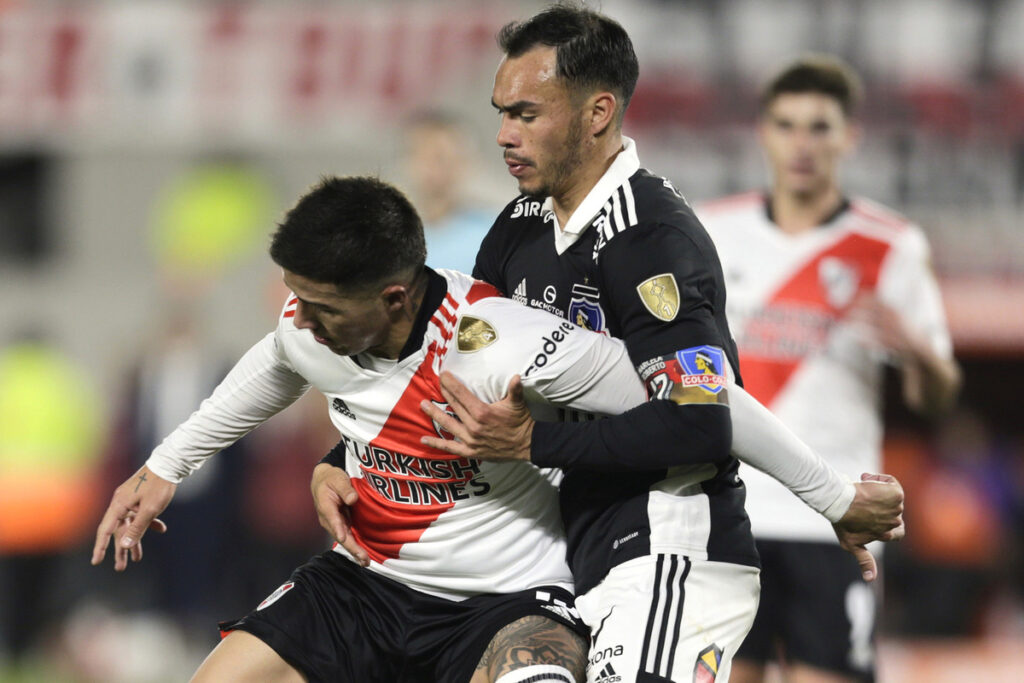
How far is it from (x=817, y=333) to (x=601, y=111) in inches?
69.6

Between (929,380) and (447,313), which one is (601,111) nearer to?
(447,313)

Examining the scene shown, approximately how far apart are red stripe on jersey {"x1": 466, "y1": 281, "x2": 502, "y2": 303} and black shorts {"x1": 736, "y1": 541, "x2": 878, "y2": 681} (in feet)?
5.85

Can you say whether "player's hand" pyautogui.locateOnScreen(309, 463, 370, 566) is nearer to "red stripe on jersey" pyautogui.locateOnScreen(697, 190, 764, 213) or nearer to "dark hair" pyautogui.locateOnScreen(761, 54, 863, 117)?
"red stripe on jersey" pyautogui.locateOnScreen(697, 190, 764, 213)

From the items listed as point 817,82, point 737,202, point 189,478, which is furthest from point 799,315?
point 189,478

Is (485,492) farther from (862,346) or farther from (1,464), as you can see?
(1,464)

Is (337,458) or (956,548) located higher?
(337,458)

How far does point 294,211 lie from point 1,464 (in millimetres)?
7700

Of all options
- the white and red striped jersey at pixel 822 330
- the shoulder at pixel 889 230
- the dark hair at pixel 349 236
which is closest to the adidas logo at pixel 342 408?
the dark hair at pixel 349 236

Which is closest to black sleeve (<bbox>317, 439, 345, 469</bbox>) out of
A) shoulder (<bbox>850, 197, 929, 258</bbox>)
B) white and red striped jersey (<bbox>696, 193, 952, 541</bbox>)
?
white and red striped jersey (<bbox>696, 193, 952, 541</bbox>)

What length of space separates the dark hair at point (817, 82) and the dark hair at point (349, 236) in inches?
88.3

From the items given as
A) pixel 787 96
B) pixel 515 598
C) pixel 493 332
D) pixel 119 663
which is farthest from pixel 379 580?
pixel 119 663

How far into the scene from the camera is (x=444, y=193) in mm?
5816

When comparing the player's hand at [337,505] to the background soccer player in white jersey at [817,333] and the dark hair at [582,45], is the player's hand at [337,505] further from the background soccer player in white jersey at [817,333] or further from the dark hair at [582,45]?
the background soccer player in white jersey at [817,333]

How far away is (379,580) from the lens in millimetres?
3531
